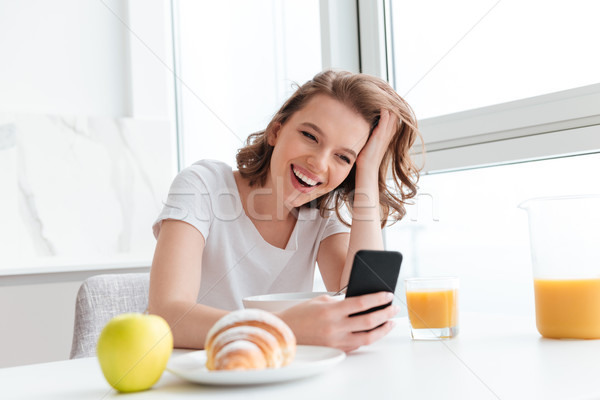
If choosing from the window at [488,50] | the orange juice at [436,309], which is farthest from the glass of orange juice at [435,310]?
the window at [488,50]

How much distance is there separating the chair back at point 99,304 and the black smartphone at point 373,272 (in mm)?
747

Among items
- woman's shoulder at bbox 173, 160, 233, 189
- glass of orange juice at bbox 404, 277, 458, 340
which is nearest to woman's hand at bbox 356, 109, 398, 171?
woman's shoulder at bbox 173, 160, 233, 189

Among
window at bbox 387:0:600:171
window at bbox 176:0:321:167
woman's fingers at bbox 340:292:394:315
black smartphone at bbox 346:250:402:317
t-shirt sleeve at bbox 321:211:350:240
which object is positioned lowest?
woman's fingers at bbox 340:292:394:315

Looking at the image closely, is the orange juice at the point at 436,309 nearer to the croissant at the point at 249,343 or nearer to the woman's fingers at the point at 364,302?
the woman's fingers at the point at 364,302

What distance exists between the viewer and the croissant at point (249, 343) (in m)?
0.57

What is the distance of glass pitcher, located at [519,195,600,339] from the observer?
830 mm

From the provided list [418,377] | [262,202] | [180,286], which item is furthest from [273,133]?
[418,377]

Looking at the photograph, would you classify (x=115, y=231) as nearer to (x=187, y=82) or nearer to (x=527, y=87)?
(x=187, y=82)

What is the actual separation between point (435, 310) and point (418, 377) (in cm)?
28

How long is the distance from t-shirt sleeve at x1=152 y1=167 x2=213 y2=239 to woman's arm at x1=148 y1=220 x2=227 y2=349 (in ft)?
0.06

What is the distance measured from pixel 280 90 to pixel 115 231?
879 millimetres

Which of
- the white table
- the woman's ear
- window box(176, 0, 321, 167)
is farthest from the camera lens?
window box(176, 0, 321, 167)

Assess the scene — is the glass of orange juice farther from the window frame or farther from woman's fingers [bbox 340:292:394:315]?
the window frame

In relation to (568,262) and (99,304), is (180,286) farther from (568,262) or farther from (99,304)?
(568,262)
